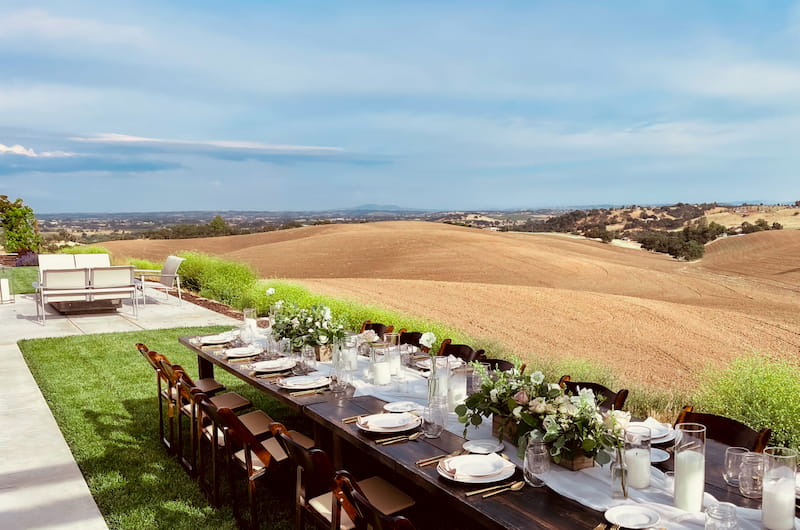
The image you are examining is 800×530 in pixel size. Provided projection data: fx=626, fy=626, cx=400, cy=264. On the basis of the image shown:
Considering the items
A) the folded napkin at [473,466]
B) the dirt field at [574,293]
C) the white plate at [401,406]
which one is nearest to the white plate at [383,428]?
the white plate at [401,406]

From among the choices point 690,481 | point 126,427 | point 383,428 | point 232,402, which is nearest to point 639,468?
point 690,481

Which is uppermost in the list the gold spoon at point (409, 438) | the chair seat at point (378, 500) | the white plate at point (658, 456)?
the white plate at point (658, 456)

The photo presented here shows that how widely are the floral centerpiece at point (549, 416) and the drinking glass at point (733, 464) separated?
1.62 ft

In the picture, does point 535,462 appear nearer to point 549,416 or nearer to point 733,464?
point 549,416

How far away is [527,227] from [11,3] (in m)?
66.8

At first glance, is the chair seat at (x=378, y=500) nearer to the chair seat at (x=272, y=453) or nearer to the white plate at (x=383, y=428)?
the white plate at (x=383, y=428)

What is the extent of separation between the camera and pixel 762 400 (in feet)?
16.3

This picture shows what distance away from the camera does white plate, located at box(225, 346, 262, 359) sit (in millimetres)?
5195

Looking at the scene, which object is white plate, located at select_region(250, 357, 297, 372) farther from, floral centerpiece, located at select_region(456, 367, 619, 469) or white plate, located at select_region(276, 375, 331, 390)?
floral centerpiece, located at select_region(456, 367, 619, 469)

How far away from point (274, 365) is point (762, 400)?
3.85m

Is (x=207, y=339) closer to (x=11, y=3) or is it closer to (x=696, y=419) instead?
(x=696, y=419)

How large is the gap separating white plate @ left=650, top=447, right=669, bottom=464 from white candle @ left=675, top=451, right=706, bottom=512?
485mm

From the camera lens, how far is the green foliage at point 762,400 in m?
4.71

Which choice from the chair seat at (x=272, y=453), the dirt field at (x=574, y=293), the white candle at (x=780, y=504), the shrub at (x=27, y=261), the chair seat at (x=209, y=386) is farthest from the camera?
the shrub at (x=27, y=261)
